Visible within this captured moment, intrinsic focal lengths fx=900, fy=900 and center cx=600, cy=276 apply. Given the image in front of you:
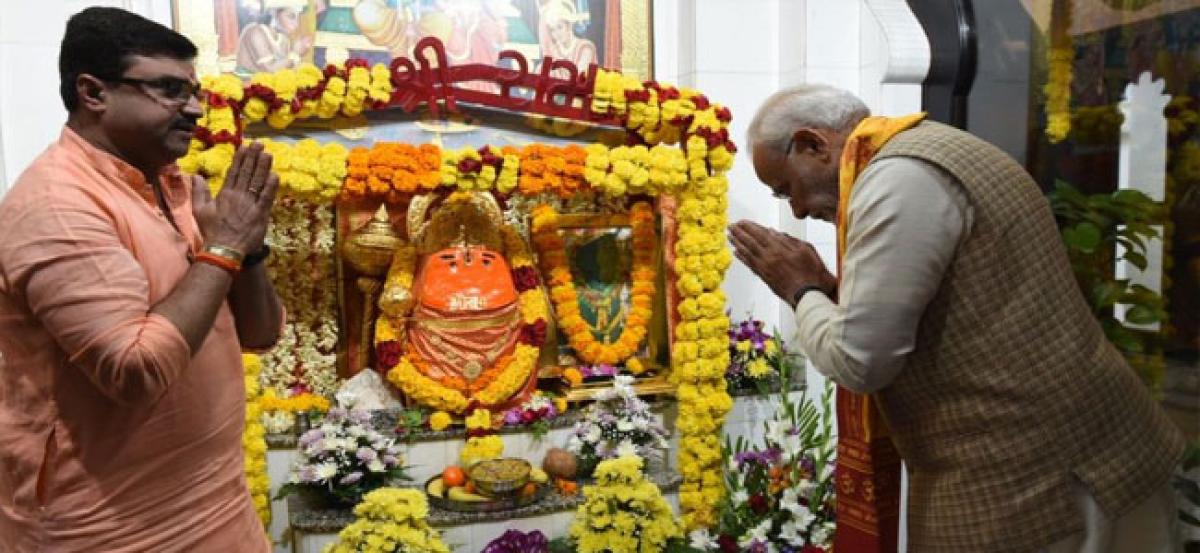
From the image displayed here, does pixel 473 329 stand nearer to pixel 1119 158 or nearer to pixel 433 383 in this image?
pixel 433 383

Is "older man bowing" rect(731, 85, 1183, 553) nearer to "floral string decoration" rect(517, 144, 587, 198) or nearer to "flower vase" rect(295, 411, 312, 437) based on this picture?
"floral string decoration" rect(517, 144, 587, 198)

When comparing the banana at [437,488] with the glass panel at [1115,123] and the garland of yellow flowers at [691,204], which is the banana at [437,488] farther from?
the glass panel at [1115,123]

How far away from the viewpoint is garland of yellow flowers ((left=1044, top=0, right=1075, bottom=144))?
11.8ft

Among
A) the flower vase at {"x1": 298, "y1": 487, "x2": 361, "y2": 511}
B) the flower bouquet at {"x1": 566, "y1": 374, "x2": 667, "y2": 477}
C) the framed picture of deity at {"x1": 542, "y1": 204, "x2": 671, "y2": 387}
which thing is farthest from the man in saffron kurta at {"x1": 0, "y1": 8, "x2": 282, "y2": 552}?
the framed picture of deity at {"x1": 542, "y1": 204, "x2": 671, "y2": 387}

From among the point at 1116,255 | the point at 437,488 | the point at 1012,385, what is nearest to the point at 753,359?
the point at 437,488

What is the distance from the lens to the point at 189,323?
5.26ft

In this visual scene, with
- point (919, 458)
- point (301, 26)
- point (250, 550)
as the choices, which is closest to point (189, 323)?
point (250, 550)

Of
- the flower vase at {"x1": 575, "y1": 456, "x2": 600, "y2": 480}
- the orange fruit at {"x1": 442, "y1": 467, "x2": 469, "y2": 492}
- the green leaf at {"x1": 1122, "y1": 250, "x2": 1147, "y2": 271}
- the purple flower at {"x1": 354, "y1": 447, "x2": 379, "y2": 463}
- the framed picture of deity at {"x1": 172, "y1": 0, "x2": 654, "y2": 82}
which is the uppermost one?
the framed picture of deity at {"x1": 172, "y1": 0, "x2": 654, "y2": 82}

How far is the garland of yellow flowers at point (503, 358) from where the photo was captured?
4.73m

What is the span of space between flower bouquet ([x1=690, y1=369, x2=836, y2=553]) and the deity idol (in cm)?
127

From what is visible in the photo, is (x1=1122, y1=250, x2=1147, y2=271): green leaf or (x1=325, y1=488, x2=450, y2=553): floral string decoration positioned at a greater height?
(x1=1122, y1=250, x2=1147, y2=271): green leaf

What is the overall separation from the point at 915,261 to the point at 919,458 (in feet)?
1.70

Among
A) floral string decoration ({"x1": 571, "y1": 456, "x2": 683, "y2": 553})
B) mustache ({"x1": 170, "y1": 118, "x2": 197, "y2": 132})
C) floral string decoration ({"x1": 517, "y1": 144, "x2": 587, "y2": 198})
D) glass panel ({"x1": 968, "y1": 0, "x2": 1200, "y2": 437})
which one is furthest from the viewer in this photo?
floral string decoration ({"x1": 517, "y1": 144, "x2": 587, "y2": 198})

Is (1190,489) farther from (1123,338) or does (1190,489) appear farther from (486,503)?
(486,503)
